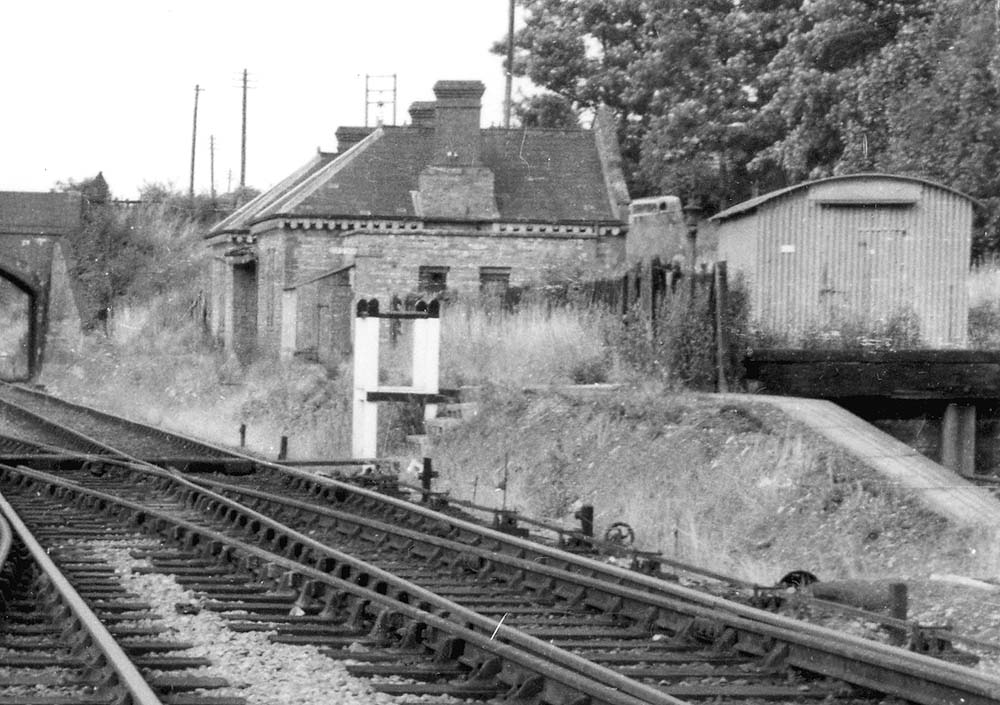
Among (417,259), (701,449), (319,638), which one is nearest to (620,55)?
(417,259)

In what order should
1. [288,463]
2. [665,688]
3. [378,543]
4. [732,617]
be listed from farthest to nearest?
[288,463] → [378,543] → [732,617] → [665,688]

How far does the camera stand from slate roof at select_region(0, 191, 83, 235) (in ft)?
164

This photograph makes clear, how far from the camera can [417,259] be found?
95.2 feet

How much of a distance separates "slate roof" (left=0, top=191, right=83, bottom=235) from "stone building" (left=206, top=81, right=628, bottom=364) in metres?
17.0

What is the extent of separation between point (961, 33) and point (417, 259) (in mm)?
11307

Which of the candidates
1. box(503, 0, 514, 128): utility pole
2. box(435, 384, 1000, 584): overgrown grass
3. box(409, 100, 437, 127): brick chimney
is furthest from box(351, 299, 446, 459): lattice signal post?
box(503, 0, 514, 128): utility pole

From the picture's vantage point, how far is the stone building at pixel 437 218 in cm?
2969

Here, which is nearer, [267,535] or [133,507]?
[267,535]

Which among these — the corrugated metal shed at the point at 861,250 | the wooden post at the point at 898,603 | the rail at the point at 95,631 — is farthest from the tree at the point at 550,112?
the wooden post at the point at 898,603

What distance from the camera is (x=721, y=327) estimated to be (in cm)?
1479

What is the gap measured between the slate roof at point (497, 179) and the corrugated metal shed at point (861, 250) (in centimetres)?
1323

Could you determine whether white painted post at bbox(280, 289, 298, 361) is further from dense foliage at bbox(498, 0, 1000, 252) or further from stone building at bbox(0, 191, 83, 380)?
stone building at bbox(0, 191, 83, 380)

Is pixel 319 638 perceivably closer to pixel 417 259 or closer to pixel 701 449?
pixel 701 449

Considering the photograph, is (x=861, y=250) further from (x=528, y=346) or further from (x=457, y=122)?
(x=457, y=122)
